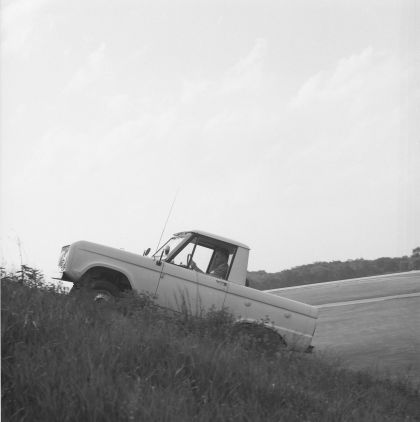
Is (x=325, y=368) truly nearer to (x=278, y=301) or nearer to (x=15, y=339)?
(x=278, y=301)

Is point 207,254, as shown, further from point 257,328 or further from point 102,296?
point 102,296

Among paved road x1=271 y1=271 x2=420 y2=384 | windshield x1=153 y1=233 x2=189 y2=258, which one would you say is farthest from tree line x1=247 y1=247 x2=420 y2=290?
windshield x1=153 y1=233 x2=189 y2=258

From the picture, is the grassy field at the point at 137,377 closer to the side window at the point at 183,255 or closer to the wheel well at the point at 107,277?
the wheel well at the point at 107,277

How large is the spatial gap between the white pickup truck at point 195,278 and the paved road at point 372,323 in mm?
709

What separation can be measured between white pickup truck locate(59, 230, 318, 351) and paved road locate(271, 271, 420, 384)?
0.71 meters

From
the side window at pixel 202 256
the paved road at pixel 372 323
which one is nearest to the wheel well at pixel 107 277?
the side window at pixel 202 256

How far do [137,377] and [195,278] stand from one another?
4.05 metres

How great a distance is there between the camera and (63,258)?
7867mm

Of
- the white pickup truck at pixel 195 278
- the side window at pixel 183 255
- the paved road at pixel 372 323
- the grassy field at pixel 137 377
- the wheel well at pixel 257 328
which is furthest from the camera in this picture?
the paved road at pixel 372 323

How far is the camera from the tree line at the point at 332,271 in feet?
98.0

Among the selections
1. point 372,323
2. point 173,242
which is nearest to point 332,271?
point 372,323

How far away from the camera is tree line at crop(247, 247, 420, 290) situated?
29.9 metres

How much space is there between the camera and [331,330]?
→ 13.6 metres

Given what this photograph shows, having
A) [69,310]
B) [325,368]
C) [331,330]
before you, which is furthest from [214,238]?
[331,330]
